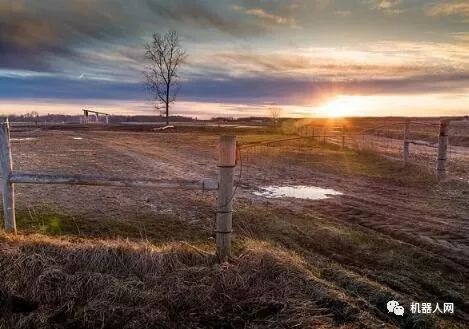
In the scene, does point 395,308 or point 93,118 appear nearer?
point 395,308

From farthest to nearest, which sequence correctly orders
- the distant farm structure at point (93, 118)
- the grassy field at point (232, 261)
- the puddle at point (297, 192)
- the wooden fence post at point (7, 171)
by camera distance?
the distant farm structure at point (93, 118) < the puddle at point (297, 192) < the wooden fence post at point (7, 171) < the grassy field at point (232, 261)

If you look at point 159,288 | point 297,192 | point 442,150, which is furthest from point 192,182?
point 442,150

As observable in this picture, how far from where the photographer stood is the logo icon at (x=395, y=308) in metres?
4.70

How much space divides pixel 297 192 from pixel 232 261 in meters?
7.08

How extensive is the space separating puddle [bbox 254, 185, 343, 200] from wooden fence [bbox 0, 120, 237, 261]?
6021 millimetres

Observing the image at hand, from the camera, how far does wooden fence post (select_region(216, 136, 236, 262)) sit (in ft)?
18.5

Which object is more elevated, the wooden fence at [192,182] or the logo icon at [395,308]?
the wooden fence at [192,182]

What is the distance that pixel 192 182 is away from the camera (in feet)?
19.3

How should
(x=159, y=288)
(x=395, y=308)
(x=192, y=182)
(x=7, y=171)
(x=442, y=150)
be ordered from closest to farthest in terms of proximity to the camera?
1. (x=395, y=308)
2. (x=159, y=288)
3. (x=192, y=182)
4. (x=7, y=171)
5. (x=442, y=150)

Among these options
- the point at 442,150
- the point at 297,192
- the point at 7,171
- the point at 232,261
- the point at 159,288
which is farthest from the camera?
the point at 442,150

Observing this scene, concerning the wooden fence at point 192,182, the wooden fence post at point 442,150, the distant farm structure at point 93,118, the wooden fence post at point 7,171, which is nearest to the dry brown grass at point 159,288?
the wooden fence at point 192,182

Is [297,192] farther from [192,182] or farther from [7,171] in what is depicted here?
[7,171]

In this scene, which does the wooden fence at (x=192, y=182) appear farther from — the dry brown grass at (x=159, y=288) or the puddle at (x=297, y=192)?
the puddle at (x=297, y=192)

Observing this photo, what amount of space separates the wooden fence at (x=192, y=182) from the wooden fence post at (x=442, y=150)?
34.3 feet
